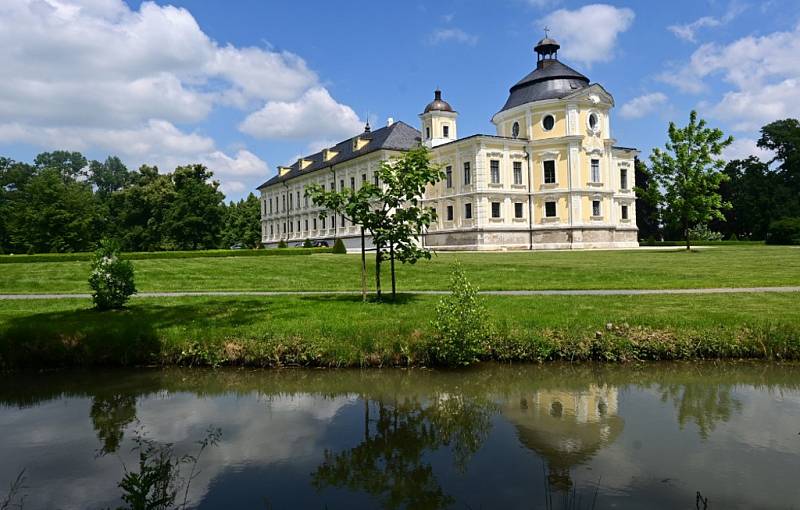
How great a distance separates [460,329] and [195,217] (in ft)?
161

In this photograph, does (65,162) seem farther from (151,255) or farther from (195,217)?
(151,255)

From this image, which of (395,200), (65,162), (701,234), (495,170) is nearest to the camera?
(395,200)

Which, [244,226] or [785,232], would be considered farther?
[244,226]

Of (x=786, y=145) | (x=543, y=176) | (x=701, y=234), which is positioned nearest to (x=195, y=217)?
(x=543, y=176)

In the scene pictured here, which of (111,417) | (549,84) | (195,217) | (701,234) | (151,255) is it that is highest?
(549,84)

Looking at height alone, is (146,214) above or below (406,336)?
above

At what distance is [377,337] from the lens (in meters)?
11.1

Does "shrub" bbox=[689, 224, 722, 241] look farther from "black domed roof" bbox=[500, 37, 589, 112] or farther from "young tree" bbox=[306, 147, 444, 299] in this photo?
"young tree" bbox=[306, 147, 444, 299]

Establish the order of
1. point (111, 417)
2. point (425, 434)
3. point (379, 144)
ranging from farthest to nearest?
1. point (379, 144)
2. point (111, 417)
3. point (425, 434)

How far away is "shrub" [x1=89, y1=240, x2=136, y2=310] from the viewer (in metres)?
13.7

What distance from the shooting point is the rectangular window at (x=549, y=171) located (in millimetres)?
46312

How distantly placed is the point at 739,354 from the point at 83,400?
38.2 feet

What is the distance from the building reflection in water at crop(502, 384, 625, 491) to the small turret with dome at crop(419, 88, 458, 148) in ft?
151

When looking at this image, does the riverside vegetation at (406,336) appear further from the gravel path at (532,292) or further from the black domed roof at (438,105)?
the black domed roof at (438,105)
